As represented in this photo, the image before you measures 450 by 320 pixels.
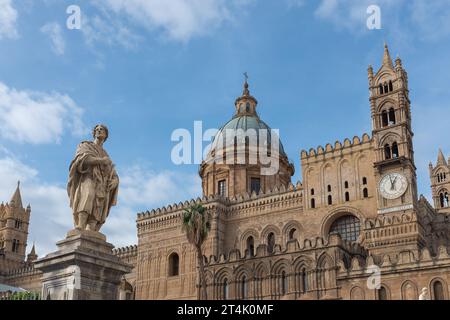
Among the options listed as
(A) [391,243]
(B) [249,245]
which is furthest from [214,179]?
(A) [391,243]

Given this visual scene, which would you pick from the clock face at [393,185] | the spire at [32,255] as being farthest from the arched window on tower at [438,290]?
the spire at [32,255]

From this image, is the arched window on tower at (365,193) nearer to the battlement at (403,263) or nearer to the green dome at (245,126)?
the battlement at (403,263)

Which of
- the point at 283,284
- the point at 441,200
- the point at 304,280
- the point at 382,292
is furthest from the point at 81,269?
the point at 441,200

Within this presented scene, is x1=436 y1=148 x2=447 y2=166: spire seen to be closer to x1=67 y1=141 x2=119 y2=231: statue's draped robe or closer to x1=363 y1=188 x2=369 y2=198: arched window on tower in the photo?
x1=363 y1=188 x2=369 y2=198: arched window on tower

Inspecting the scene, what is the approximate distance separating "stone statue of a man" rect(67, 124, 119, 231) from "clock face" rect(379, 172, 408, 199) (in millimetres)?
35570

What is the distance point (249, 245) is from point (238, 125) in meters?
17.0

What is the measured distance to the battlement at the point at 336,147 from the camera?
48.1 m

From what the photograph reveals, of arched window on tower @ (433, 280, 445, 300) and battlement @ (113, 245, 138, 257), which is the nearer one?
arched window on tower @ (433, 280, 445, 300)

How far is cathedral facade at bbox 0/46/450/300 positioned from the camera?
119 ft

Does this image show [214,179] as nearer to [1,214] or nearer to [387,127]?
[387,127]

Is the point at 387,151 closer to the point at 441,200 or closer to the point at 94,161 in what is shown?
the point at 441,200

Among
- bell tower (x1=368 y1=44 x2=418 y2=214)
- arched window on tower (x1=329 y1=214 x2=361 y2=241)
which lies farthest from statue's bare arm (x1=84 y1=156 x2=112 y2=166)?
arched window on tower (x1=329 y1=214 x2=361 y2=241)

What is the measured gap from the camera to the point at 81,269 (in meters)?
9.85

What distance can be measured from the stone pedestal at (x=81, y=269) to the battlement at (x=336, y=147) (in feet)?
131
